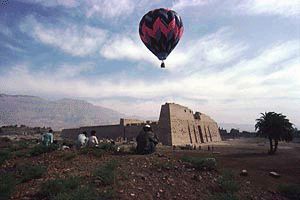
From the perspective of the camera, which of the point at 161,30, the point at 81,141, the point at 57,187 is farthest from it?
the point at 161,30

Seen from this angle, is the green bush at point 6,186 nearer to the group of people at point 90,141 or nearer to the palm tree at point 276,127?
the group of people at point 90,141

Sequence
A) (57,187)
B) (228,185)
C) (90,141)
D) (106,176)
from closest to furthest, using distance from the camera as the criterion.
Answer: (57,187), (106,176), (228,185), (90,141)

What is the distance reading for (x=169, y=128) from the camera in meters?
39.2

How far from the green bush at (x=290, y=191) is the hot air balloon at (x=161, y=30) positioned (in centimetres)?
1226

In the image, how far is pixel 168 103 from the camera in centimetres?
4025

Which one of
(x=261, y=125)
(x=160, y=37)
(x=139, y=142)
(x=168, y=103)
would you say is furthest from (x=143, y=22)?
(x=168, y=103)

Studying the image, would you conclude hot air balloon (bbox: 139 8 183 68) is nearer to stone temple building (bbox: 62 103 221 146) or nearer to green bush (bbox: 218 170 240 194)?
green bush (bbox: 218 170 240 194)

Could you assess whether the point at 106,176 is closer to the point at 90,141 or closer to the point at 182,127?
the point at 90,141

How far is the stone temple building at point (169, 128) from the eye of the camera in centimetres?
3938

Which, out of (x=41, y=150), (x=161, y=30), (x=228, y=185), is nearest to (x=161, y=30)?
(x=161, y=30)

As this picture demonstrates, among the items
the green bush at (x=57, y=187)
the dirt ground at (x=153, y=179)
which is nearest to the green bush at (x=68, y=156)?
the dirt ground at (x=153, y=179)

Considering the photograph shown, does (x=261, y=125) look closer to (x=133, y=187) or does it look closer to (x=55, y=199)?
(x=133, y=187)

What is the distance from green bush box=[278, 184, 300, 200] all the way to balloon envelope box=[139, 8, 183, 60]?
12.3 metres

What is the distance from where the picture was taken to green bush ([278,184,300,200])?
9.85m
